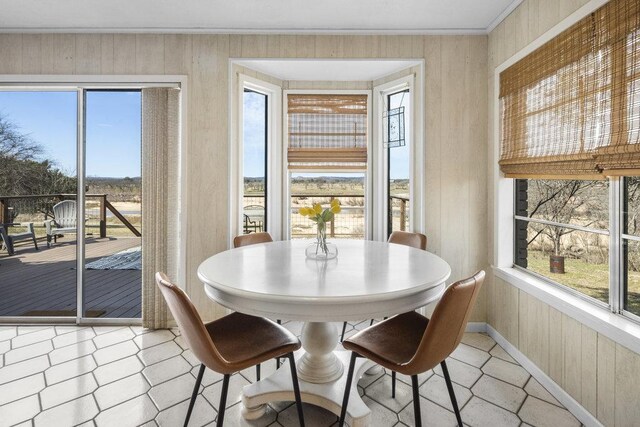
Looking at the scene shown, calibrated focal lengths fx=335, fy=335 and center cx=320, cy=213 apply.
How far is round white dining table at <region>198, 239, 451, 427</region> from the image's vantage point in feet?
4.55

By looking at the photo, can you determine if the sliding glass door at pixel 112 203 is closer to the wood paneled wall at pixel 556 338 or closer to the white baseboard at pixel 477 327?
the white baseboard at pixel 477 327

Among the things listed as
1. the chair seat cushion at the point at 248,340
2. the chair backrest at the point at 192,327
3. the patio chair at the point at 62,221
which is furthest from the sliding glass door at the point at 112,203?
the chair backrest at the point at 192,327

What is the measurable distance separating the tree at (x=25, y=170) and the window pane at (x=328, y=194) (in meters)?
2.39

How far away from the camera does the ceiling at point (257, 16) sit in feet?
8.24

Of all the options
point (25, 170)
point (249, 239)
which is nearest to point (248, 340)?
point (249, 239)

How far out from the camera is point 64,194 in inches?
159

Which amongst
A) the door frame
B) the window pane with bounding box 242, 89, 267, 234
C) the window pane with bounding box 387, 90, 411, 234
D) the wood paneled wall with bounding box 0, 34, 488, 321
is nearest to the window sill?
the wood paneled wall with bounding box 0, 34, 488, 321

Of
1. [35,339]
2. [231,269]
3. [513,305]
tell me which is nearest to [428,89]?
[513,305]

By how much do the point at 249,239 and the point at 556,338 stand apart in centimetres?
217

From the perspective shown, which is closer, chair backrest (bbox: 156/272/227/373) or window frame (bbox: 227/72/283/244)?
chair backrest (bbox: 156/272/227/373)

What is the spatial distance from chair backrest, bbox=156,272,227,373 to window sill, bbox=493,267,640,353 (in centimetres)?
182

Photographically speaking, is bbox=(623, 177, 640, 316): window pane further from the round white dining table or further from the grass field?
the round white dining table

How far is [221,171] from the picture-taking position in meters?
2.94

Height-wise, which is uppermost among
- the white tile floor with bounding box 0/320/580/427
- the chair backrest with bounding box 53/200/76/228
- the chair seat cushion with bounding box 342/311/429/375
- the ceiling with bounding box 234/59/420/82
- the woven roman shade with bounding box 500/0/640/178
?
the ceiling with bounding box 234/59/420/82
